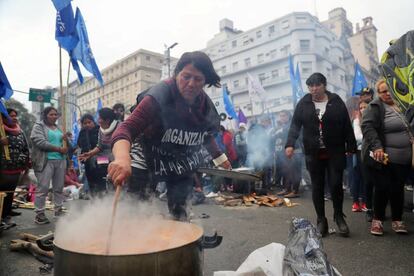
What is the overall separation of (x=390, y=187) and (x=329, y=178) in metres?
0.70

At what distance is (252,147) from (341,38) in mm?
54248

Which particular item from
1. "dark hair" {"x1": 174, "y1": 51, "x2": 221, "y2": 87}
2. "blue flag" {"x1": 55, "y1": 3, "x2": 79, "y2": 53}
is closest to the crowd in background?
"dark hair" {"x1": 174, "y1": 51, "x2": 221, "y2": 87}

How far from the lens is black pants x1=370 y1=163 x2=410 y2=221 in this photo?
3.55 m

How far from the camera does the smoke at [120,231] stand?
5.36 feet

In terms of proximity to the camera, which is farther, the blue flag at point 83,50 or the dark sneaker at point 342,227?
the blue flag at point 83,50

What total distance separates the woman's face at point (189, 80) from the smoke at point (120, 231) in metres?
0.94

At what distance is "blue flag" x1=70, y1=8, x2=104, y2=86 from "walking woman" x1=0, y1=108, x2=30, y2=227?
238 centimetres

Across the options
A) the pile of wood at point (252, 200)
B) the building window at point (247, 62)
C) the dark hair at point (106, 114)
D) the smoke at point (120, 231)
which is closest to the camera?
the smoke at point (120, 231)

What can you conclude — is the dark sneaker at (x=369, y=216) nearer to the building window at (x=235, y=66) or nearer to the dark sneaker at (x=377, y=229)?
the dark sneaker at (x=377, y=229)

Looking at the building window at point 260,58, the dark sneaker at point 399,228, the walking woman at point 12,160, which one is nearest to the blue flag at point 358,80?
the dark sneaker at point 399,228

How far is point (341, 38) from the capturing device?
179ft

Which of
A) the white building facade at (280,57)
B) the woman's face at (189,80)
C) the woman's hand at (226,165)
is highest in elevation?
the white building facade at (280,57)

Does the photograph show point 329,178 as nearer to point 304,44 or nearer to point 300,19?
point 304,44

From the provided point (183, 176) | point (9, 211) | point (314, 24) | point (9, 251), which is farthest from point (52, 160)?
point (314, 24)
